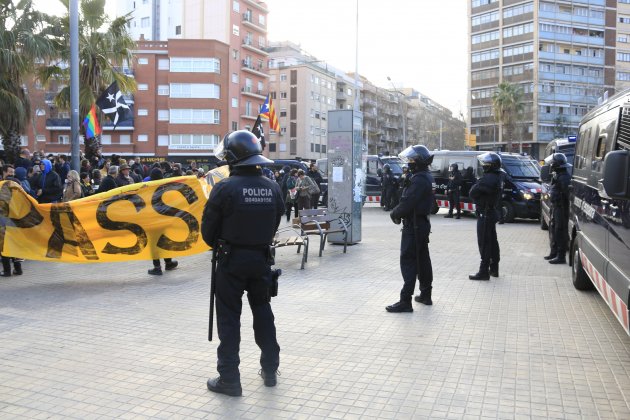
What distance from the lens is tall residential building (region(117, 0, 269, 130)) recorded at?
221 feet

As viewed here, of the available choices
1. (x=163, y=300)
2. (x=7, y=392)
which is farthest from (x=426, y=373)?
(x=163, y=300)

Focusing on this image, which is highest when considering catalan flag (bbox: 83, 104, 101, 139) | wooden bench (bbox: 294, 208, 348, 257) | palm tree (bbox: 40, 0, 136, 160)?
palm tree (bbox: 40, 0, 136, 160)

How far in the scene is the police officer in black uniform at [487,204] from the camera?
9.08 m

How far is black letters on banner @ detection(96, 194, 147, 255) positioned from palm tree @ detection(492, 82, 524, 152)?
65.8 metres

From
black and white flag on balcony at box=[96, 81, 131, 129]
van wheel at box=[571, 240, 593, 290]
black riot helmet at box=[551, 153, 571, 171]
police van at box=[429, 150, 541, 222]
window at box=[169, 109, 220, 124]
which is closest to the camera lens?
van wheel at box=[571, 240, 593, 290]

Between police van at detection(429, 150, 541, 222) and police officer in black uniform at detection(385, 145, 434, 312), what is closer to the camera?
police officer in black uniform at detection(385, 145, 434, 312)

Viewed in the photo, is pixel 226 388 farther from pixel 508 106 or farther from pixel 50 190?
pixel 508 106

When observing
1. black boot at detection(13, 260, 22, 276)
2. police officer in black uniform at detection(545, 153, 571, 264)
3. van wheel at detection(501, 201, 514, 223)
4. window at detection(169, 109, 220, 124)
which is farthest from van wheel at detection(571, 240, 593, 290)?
window at detection(169, 109, 220, 124)

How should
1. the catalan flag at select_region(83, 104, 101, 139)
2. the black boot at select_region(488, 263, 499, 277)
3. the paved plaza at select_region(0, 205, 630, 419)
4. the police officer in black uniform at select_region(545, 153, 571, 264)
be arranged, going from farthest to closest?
the catalan flag at select_region(83, 104, 101, 139) → the police officer in black uniform at select_region(545, 153, 571, 264) → the black boot at select_region(488, 263, 499, 277) → the paved plaza at select_region(0, 205, 630, 419)

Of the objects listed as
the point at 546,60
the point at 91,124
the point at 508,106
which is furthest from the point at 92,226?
the point at 546,60

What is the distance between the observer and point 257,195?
447 cm

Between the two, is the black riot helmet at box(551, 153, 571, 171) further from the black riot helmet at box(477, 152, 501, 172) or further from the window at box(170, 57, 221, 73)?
the window at box(170, 57, 221, 73)

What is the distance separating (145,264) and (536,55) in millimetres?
73763

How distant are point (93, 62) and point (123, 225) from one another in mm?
13454
